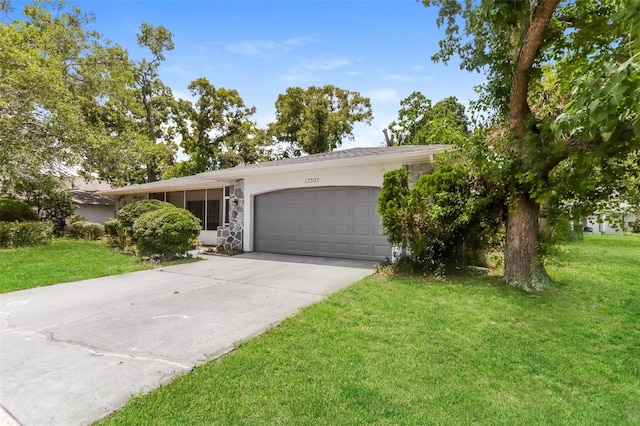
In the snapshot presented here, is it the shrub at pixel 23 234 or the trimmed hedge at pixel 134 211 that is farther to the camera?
the shrub at pixel 23 234

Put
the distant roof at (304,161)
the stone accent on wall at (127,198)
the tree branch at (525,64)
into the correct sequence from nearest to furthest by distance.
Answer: the tree branch at (525,64), the distant roof at (304,161), the stone accent on wall at (127,198)

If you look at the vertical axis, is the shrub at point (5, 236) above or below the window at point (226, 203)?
below

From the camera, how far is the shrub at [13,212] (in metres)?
13.3

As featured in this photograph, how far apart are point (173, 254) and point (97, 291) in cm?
359

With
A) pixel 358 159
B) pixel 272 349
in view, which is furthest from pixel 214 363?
pixel 358 159

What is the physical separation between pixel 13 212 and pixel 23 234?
271cm

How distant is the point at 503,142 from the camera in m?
6.02

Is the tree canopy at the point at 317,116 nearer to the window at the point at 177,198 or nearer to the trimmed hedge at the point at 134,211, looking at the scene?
the window at the point at 177,198

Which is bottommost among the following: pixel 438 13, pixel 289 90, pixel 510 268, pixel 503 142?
pixel 510 268

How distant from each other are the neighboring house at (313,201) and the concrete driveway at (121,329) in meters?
2.07

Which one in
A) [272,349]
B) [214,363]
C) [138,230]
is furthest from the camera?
[138,230]

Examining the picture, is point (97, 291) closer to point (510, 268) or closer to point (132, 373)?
point (132, 373)

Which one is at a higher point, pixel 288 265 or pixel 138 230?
pixel 138 230

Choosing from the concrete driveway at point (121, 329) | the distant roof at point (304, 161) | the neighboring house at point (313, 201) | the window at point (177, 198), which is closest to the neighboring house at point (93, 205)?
the distant roof at point (304, 161)
